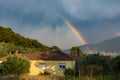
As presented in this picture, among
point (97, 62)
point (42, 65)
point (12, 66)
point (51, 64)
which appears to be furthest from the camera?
point (42, 65)

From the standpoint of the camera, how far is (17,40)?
94.8 meters

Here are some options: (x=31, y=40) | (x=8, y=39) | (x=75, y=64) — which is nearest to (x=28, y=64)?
(x=75, y=64)

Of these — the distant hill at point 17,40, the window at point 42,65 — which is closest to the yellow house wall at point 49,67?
the window at point 42,65

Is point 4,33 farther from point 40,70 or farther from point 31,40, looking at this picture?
point 40,70

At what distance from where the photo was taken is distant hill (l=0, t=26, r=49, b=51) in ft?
301

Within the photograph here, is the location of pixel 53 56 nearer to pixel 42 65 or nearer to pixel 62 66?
pixel 42 65

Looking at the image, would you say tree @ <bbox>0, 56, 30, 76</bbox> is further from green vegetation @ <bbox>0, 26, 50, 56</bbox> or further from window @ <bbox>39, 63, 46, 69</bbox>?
green vegetation @ <bbox>0, 26, 50, 56</bbox>

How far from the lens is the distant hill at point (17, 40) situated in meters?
91.6

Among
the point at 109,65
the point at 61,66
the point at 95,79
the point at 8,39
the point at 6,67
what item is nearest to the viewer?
the point at 95,79

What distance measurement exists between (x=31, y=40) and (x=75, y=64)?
47.5m

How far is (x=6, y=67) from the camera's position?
158 ft

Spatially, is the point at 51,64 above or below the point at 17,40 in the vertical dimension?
below

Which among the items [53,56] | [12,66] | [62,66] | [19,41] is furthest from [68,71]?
[19,41]

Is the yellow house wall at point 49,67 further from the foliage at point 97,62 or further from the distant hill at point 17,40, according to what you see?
the distant hill at point 17,40
